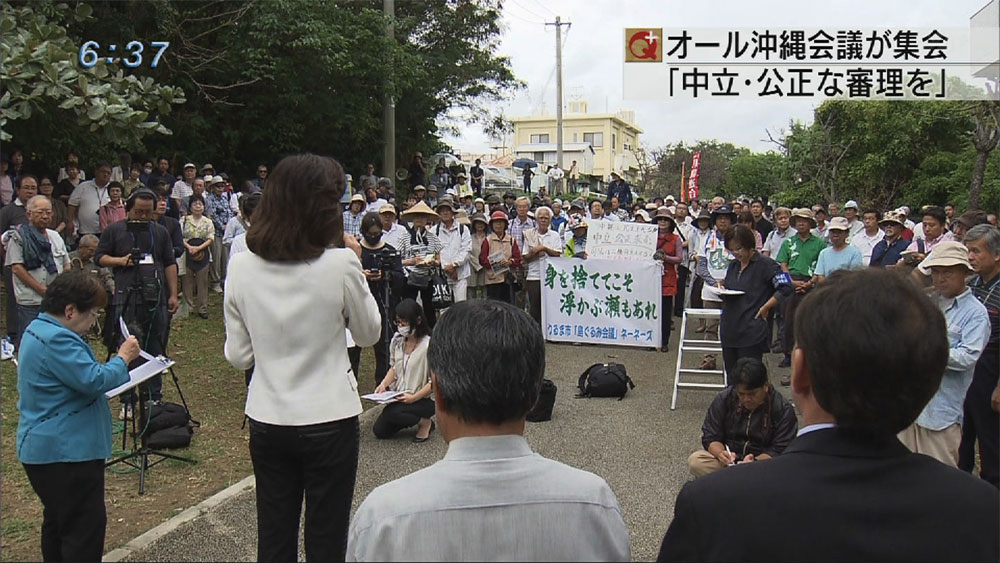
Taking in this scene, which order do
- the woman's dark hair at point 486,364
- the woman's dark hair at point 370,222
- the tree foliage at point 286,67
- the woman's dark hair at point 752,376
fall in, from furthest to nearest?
the tree foliage at point 286,67, the woman's dark hair at point 370,222, the woman's dark hair at point 752,376, the woman's dark hair at point 486,364

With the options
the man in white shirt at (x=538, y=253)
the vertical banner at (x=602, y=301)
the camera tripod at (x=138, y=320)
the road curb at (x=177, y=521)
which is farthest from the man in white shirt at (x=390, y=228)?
the road curb at (x=177, y=521)

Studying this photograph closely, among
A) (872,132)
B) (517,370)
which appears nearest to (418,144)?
(872,132)

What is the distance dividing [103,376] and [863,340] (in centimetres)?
308

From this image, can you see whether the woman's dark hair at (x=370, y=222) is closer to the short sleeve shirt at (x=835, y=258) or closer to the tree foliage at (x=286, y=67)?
the short sleeve shirt at (x=835, y=258)

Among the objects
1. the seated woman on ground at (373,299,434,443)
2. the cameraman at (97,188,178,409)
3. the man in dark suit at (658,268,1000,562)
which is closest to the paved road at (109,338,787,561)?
the seated woman on ground at (373,299,434,443)

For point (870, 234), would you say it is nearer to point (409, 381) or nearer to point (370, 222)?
point (370, 222)

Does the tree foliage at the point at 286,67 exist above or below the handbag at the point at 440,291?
above

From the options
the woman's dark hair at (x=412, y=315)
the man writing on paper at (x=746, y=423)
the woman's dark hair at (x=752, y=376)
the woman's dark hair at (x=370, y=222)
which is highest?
the woman's dark hair at (x=370, y=222)

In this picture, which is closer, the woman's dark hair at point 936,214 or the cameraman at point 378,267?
the cameraman at point 378,267

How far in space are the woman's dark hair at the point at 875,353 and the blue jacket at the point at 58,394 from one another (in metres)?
2.97

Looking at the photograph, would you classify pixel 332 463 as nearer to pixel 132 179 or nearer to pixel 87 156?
pixel 132 179

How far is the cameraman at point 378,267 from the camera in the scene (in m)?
7.48

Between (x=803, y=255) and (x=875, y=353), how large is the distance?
301 inches

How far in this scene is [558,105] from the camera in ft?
102
